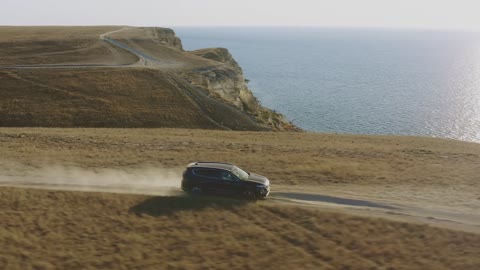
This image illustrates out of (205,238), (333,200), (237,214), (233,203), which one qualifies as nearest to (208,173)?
(233,203)

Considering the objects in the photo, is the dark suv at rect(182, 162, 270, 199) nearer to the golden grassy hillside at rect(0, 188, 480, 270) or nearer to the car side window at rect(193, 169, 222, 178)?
the car side window at rect(193, 169, 222, 178)

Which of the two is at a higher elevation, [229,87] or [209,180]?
[229,87]

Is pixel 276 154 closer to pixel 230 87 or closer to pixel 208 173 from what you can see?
pixel 208 173

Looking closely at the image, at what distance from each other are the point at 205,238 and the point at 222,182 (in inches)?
152

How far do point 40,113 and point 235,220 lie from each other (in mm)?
34715

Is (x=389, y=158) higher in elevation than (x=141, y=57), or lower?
lower

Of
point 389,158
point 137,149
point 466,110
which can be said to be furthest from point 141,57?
point 466,110

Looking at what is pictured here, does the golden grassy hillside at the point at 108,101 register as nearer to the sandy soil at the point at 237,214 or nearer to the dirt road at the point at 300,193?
the sandy soil at the point at 237,214

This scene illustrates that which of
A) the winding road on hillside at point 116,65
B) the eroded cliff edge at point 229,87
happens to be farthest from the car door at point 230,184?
the winding road on hillside at point 116,65

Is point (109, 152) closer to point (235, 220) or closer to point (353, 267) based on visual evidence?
point (235, 220)

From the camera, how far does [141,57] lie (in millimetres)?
74312

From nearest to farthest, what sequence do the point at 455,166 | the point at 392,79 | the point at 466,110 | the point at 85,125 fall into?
the point at 455,166 < the point at 85,125 < the point at 466,110 < the point at 392,79

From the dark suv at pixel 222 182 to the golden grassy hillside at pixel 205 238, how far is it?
0.63 metres

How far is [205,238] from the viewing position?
718 inches
